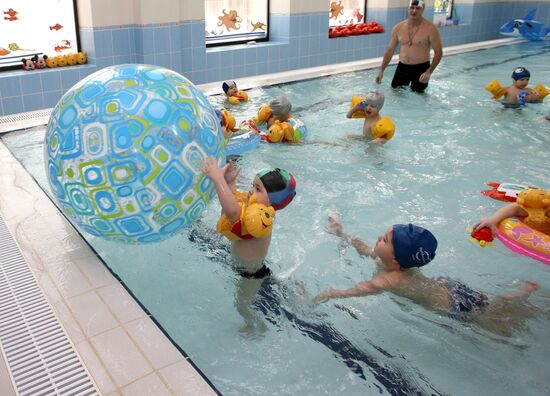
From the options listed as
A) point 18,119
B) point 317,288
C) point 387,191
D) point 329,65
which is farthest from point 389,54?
point 317,288

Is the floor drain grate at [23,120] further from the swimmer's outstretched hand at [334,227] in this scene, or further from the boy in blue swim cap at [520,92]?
the boy in blue swim cap at [520,92]

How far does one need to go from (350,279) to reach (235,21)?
806 centimetres

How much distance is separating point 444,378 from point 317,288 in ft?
3.06

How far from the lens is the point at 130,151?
2168 millimetres

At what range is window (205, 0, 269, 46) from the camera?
9797mm

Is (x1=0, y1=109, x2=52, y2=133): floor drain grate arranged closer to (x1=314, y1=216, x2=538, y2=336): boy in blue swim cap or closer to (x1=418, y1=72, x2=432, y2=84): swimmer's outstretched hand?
(x1=314, y1=216, x2=538, y2=336): boy in blue swim cap

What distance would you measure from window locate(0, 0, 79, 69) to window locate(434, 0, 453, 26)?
1035cm

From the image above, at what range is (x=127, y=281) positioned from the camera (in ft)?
10.3

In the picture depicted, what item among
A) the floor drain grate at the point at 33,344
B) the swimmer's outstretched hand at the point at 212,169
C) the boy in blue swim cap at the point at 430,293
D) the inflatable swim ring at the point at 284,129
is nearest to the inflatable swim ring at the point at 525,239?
the boy in blue swim cap at the point at 430,293

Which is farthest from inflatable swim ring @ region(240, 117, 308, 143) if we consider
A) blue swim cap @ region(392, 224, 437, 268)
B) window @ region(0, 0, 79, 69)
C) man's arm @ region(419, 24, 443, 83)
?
window @ region(0, 0, 79, 69)

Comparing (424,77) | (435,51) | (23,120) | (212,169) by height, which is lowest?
(23,120)

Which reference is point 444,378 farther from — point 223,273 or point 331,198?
point 331,198

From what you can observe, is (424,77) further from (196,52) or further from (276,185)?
(276,185)

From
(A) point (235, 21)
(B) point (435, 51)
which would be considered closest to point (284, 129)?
(B) point (435, 51)
